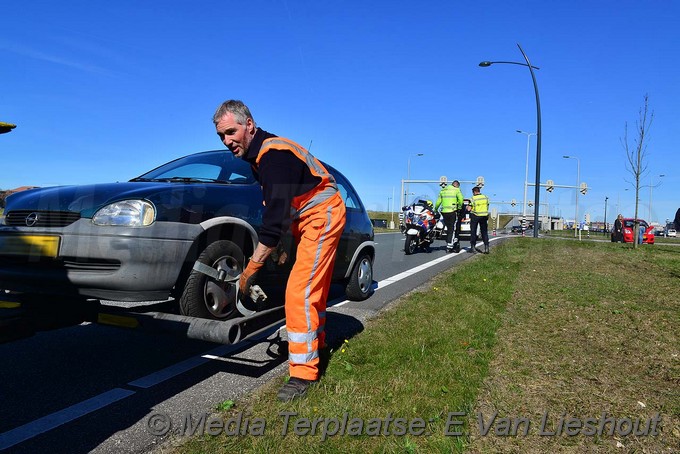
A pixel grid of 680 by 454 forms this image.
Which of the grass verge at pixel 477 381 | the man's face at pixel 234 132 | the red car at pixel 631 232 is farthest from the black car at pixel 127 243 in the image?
the red car at pixel 631 232

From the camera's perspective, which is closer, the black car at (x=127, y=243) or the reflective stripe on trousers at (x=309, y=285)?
the black car at (x=127, y=243)

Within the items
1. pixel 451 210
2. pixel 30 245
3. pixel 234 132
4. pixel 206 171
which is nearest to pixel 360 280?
pixel 206 171

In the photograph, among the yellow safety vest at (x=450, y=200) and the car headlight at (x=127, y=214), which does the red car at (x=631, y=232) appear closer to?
the yellow safety vest at (x=450, y=200)

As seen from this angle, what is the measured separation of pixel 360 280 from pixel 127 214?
339 cm

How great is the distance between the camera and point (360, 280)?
5.91 m

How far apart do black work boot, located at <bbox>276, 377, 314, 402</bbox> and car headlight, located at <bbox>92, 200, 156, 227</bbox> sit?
1.33 m

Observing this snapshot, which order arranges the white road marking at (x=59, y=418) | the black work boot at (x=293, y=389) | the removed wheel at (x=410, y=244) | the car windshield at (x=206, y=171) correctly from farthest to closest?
the removed wheel at (x=410, y=244), the car windshield at (x=206, y=171), the black work boot at (x=293, y=389), the white road marking at (x=59, y=418)

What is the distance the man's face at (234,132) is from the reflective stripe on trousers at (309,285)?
62cm

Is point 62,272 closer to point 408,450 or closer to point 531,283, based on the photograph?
point 408,450

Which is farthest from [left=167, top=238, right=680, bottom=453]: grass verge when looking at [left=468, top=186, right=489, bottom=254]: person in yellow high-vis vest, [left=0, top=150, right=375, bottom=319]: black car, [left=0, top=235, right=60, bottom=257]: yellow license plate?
[left=468, top=186, right=489, bottom=254]: person in yellow high-vis vest

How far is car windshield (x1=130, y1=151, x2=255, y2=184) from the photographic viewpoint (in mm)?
4026

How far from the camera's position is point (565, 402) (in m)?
2.85

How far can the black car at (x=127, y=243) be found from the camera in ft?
9.64

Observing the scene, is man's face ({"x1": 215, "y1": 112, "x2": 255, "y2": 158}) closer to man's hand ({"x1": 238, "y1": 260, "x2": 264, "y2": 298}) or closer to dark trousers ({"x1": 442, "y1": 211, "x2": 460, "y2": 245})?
man's hand ({"x1": 238, "y1": 260, "x2": 264, "y2": 298})
